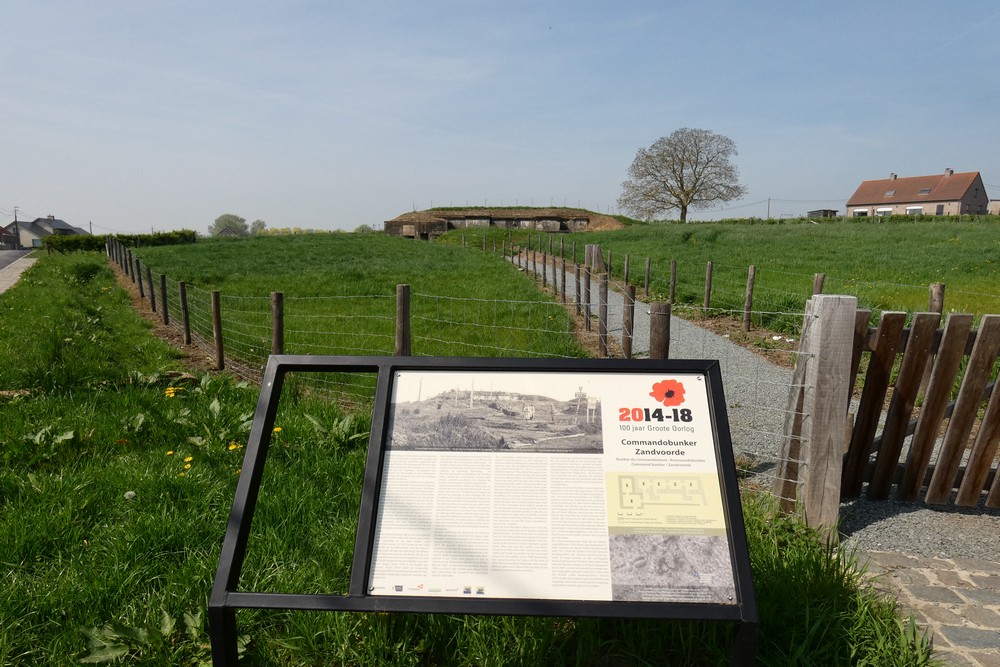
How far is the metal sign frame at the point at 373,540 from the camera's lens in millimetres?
2047

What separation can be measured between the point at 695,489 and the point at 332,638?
5.52 feet

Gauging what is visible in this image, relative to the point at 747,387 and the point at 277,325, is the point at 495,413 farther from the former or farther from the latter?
the point at 747,387

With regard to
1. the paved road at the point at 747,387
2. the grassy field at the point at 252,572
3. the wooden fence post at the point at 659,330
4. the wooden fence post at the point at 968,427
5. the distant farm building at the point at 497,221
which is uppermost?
the distant farm building at the point at 497,221

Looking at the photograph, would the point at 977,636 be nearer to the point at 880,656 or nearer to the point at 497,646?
the point at 880,656

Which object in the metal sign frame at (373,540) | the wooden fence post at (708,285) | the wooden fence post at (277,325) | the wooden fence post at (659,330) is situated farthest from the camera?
the wooden fence post at (708,285)

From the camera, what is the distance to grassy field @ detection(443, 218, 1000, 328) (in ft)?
48.2

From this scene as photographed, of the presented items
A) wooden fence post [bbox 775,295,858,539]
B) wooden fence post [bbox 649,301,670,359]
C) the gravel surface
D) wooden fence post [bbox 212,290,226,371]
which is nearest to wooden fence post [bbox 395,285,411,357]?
wooden fence post [bbox 649,301,670,359]

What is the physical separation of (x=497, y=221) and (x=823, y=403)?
63.1 meters

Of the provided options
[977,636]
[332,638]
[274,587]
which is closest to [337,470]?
[274,587]

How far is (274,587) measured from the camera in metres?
2.92

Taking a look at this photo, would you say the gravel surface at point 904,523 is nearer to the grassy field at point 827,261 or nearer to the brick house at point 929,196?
the grassy field at point 827,261

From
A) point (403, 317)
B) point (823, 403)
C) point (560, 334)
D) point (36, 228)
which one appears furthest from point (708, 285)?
point (36, 228)

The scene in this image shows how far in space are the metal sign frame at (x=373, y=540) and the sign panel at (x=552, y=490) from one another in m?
0.03

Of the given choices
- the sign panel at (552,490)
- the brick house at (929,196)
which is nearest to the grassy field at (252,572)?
the sign panel at (552,490)
